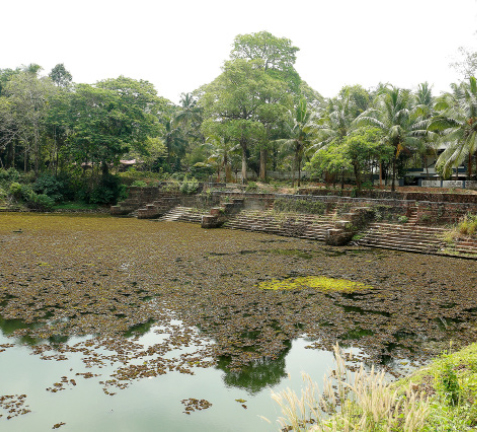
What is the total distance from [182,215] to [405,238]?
1535cm

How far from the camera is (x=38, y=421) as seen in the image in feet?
13.9

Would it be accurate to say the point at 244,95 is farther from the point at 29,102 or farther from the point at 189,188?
the point at 29,102

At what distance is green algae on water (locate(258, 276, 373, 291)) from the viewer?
966 centimetres

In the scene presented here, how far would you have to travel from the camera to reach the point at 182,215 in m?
27.1

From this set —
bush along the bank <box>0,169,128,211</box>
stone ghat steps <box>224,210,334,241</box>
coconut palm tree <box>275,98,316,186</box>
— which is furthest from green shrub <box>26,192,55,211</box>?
coconut palm tree <box>275,98,316,186</box>

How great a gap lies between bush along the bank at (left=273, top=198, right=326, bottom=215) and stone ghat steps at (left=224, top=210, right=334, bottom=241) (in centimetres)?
65

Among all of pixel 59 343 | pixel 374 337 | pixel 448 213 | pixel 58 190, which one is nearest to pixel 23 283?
pixel 59 343

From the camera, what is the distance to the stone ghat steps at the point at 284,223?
19.1m

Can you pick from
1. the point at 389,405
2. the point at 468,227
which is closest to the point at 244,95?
the point at 468,227

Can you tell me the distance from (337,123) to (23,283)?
2691cm

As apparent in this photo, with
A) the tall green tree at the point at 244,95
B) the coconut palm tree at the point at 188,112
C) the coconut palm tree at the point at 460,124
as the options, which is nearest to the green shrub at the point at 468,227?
the coconut palm tree at the point at 460,124

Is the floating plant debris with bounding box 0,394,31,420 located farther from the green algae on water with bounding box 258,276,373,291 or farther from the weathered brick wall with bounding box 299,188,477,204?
the weathered brick wall with bounding box 299,188,477,204

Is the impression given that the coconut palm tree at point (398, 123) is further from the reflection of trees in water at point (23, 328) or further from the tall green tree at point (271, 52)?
the reflection of trees in water at point (23, 328)

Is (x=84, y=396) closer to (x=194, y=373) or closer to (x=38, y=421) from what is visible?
(x=38, y=421)
